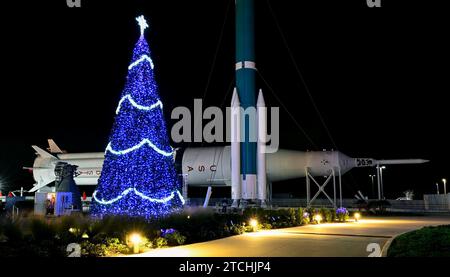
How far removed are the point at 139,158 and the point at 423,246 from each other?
412 inches

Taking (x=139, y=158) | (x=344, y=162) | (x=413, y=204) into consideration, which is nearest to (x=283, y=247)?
(x=139, y=158)

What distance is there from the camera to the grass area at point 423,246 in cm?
977

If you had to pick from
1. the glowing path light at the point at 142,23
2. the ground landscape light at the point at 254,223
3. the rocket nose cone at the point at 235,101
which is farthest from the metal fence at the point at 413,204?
the glowing path light at the point at 142,23

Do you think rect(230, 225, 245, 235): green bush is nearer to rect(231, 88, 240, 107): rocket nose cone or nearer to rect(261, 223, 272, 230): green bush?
rect(261, 223, 272, 230): green bush

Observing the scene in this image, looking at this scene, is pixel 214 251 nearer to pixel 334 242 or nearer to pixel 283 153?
pixel 334 242

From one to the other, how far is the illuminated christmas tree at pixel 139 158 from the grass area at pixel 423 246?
28.7 ft

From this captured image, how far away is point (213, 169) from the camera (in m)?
37.0

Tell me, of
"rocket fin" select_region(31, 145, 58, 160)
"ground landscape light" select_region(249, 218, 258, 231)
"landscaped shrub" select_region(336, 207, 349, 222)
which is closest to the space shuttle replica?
"rocket fin" select_region(31, 145, 58, 160)

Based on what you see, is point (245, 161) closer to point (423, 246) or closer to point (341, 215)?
point (341, 215)

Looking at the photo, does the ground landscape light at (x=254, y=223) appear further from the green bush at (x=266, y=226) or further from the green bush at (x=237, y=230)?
the green bush at (x=266, y=226)

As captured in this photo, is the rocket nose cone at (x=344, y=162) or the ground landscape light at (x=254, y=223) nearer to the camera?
the ground landscape light at (x=254, y=223)

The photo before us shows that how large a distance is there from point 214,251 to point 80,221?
4.14 m

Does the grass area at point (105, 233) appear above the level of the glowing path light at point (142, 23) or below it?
below

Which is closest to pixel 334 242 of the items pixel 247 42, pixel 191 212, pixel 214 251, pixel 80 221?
pixel 214 251
